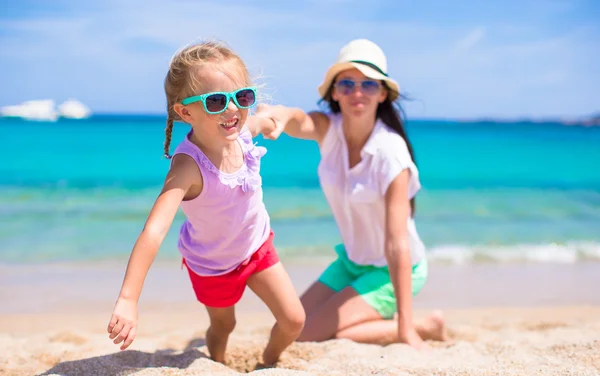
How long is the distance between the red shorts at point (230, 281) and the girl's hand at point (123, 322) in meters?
0.83

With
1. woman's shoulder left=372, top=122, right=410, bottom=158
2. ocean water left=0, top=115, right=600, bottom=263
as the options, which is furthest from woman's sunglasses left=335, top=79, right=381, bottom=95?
ocean water left=0, top=115, right=600, bottom=263

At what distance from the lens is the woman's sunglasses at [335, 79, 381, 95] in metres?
3.79

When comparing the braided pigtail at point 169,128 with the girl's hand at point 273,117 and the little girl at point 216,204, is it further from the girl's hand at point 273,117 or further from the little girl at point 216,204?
the girl's hand at point 273,117

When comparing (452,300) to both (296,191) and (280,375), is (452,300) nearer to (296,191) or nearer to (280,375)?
(280,375)

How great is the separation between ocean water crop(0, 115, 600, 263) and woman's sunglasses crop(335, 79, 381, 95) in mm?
3635

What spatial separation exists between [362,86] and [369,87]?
0.16 ft

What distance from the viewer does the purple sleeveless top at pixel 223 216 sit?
2.76 metres

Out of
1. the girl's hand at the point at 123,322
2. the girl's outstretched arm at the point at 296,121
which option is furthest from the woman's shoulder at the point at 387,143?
the girl's hand at the point at 123,322

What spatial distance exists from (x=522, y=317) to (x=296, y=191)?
27.6ft

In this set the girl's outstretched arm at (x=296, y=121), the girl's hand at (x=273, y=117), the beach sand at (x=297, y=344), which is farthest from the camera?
the girl's outstretched arm at (x=296, y=121)

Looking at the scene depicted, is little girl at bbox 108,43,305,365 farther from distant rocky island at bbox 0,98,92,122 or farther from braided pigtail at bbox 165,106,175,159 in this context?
distant rocky island at bbox 0,98,92,122

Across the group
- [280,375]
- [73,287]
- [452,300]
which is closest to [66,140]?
[73,287]

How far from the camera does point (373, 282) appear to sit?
406 cm

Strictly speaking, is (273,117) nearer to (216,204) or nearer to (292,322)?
(216,204)
